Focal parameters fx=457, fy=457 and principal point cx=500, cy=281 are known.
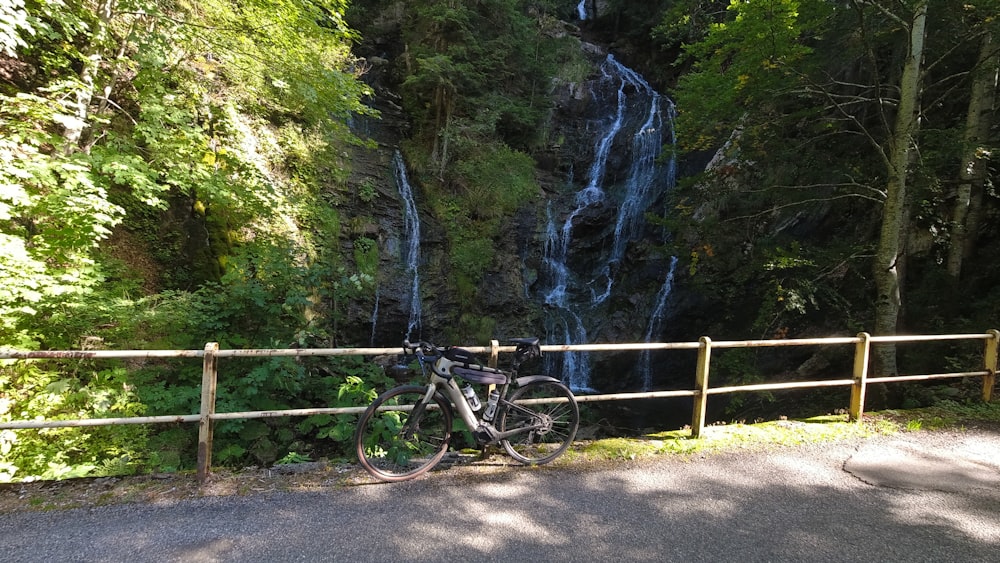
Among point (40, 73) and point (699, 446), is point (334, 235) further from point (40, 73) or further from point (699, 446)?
point (699, 446)

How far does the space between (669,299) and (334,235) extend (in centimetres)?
1014

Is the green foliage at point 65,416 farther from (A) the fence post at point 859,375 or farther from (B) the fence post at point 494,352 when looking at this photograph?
(A) the fence post at point 859,375

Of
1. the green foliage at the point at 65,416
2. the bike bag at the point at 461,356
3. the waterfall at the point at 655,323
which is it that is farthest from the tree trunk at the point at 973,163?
the green foliage at the point at 65,416

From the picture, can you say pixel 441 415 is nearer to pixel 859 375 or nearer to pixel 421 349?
pixel 421 349

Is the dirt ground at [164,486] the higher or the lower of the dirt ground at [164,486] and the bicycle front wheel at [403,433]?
the lower

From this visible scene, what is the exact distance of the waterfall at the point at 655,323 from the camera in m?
14.2

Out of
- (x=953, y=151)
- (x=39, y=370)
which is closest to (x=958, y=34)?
(x=953, y=151)

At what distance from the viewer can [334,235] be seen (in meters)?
11.7

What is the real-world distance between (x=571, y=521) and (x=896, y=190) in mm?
7086

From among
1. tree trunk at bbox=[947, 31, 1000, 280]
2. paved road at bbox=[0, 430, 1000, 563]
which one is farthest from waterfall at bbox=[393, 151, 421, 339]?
tree trunk at bbox=[947, 31, 1000, 280]

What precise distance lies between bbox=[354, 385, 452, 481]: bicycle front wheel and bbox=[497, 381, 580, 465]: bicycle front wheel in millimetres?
546

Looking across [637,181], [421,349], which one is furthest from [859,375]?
[637,181]

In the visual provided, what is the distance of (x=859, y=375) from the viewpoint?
5.28 metres

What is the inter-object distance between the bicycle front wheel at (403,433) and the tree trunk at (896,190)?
A: 7.10 metres
